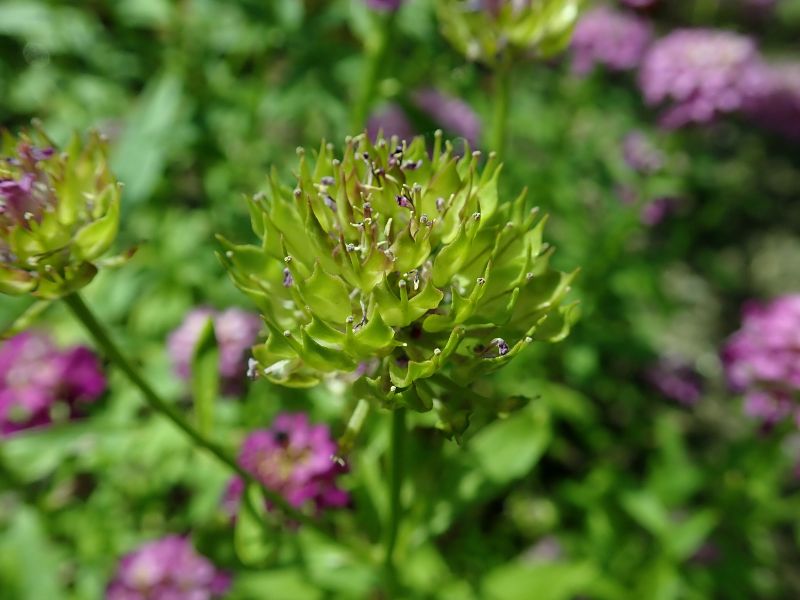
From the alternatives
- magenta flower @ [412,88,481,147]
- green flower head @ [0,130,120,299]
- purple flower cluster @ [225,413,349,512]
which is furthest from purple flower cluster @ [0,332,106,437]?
magenta flower @ [412,88,481,147]

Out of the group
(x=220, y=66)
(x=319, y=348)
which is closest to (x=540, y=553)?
(x=319, y=348)

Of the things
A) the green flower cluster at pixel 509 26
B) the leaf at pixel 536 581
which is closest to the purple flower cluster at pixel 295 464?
the leaf at pixel 536 581

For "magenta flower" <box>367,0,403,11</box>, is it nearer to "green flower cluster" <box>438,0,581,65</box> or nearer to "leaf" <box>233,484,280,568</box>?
"green flower cluster" <box>438,0,581,65</box>

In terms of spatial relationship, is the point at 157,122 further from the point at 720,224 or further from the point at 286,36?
the point at 720,224

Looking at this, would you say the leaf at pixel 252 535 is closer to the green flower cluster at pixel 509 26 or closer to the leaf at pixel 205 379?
the leaf at pixel 205 379

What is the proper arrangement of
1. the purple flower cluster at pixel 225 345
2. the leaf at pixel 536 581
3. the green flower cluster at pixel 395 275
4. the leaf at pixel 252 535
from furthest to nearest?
1. the purple flower cluster at pixel 225 345
2. the leaf at pixel 536 581
3. the leaf at pixel 252 535
4. the green flower cluster at pixel 395 275

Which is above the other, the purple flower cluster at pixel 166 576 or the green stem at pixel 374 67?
the green stem at pixel 374 67

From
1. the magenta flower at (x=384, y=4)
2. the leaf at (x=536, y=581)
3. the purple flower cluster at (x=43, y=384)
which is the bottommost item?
the leaf at (x=536, y=581)
